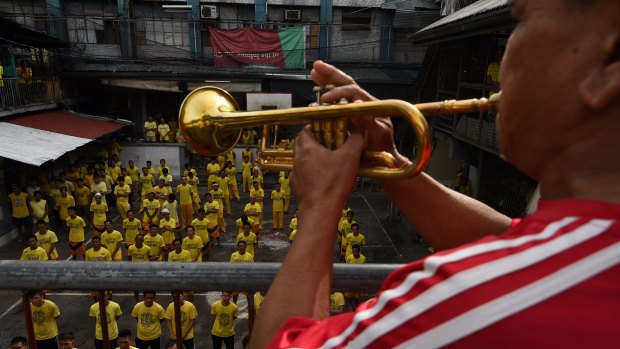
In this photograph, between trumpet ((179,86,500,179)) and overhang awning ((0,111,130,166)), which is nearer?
trumpet ((179,86,500,179))

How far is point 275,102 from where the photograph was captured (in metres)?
18.9

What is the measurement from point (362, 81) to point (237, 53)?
227 inches

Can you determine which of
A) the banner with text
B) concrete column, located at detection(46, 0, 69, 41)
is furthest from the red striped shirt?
concrete column, located at detection(46, 0, 69, 41)

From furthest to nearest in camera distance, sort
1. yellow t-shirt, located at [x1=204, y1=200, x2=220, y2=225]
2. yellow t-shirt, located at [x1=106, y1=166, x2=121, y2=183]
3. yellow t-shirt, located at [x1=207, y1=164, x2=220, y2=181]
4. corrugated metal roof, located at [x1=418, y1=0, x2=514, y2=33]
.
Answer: yellow t-shirt, located at [x1=207, y1=164, x2=220, y2=181] < yellow t-shirt, located at [x1=106, y1=166, x2=121, y2=183] < yellow t-shirt, located at [x1=204, y1=200, x2=220, y2=225] < corrugated metal roof, located at [x1=418, y1=0, x2=514, y2=33]

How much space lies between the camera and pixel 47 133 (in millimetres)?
14031

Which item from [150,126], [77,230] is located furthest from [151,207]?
[150,126]

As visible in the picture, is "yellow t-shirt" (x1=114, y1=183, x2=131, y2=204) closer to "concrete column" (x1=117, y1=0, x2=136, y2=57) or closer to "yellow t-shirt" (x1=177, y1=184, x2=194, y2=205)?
"yellow t-shirt" (x1=177, y1=184, x2=194, y2=205)

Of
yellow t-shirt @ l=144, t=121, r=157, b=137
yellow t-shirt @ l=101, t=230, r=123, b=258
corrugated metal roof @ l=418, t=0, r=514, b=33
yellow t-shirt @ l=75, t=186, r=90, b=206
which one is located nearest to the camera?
corrugated metal roof @ l=418, t=0, r=514, b=33

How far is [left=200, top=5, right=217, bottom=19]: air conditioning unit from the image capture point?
832 inches

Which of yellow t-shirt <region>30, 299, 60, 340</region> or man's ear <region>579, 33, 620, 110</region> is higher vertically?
man's ear <region>579, 33, 620, 110</region>

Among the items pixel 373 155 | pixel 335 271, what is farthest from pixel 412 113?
pixel 335 271

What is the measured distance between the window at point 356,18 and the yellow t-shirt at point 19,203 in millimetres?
15792

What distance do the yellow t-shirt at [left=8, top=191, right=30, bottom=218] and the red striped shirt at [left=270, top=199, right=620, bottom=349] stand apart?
14.6m

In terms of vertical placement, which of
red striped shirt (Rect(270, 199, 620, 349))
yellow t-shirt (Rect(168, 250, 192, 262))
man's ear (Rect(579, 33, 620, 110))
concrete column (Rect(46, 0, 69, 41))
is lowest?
yellow t-shirt (Rect(168, 250, 192, 262))
